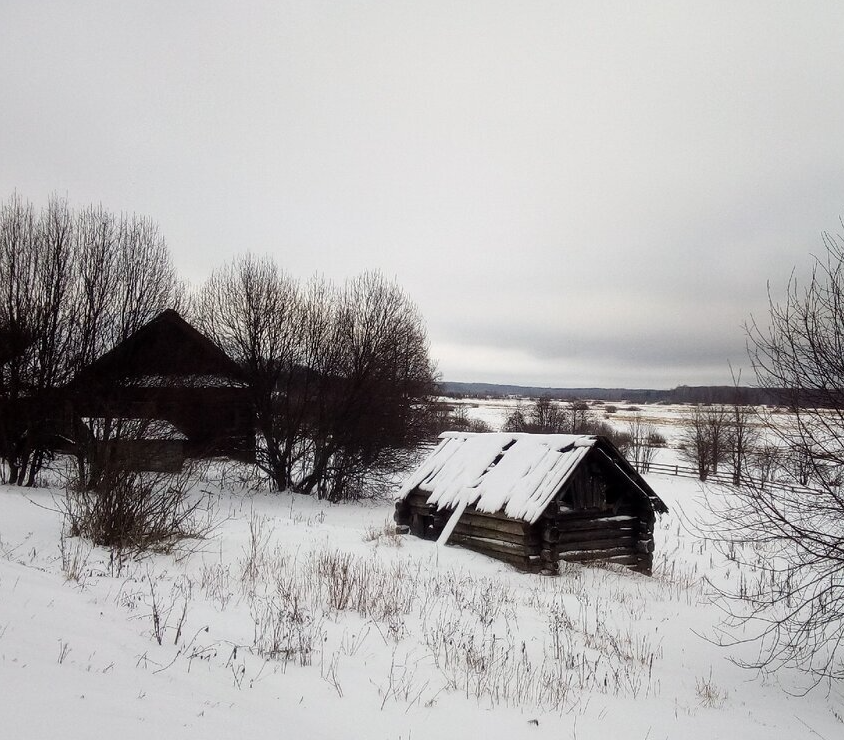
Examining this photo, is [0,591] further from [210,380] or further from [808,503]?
[210,380]

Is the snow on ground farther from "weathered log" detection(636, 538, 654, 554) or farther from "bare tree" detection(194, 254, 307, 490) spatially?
"bare tree" detection(194, 254, 307, 490)

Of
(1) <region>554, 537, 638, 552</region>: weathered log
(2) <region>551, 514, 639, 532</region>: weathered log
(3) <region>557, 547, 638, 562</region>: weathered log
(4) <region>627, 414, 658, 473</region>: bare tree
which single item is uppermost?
(2) <region>551, 514, 639, 532</region>: weathered log

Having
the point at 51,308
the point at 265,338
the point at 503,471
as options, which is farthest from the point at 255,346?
the point at 503,471

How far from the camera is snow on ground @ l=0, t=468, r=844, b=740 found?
122 inches

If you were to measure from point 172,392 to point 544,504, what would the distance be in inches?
591

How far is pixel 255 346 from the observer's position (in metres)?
22.0

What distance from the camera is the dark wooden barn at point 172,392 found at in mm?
16375

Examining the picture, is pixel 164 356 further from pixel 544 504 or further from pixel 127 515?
pixel 544 504

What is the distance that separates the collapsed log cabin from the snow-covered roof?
0.08 ft

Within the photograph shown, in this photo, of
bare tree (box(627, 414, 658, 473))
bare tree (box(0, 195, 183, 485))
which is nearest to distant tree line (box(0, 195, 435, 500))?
bare tree (box(0, 195, 183, 485))

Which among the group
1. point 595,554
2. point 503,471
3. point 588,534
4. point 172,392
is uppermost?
point 172,392

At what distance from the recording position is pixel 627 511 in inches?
482

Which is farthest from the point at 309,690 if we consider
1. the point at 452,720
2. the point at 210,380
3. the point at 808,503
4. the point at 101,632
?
the point at 210,380

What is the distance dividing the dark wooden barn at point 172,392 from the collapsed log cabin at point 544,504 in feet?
24.3
